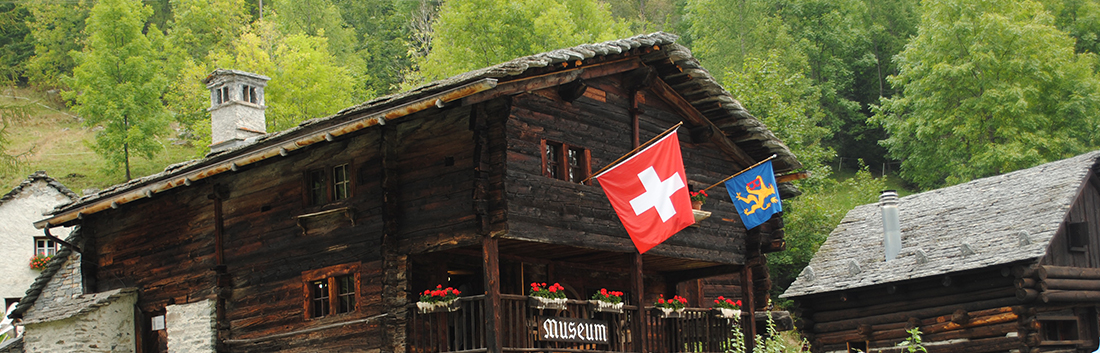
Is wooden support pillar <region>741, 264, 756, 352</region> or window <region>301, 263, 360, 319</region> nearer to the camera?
window <region>301, 263, 360, 319</region>

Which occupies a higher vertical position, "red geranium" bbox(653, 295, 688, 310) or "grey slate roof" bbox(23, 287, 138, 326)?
"grey slate roof" bbox(23, 287, 138, 326)

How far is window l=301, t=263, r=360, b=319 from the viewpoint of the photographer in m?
18.1

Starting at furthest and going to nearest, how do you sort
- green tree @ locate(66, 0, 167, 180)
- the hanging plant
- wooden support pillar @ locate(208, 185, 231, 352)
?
1. green tree @ locate(66, 0, 167, 180)
2. the hanging plant
3. wooden support pillar @ locate(208, 185, 231, 352)

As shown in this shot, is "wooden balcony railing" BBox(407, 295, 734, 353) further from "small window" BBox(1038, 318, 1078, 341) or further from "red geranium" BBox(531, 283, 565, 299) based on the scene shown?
"small window" BBox(1038, 318, 1078, 341)

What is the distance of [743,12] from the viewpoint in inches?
2084

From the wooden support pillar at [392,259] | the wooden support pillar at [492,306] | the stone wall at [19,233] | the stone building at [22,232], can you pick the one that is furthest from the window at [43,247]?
the wooden support pillar at [492,306]

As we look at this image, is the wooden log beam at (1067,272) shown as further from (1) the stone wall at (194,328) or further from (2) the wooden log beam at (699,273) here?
(1) the stone wall at (194,328)

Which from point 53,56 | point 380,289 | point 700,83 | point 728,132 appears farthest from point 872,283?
point 53,56

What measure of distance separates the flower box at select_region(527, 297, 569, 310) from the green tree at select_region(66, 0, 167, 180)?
35.5 meters

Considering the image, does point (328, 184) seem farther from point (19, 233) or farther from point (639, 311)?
point (19, 233)

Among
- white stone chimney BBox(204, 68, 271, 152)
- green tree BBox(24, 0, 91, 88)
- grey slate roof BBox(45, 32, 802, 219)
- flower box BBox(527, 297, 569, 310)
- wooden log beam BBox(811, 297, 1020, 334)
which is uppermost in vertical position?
green tree BBox(24, 0, 91, 88)

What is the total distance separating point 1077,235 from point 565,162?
13.8 meters

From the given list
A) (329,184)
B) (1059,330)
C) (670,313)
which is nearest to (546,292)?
(670,313)

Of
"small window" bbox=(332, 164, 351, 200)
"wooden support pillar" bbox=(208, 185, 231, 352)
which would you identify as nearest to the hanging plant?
"wooden support pillar" bbox=(208, 185, 231, 352)
